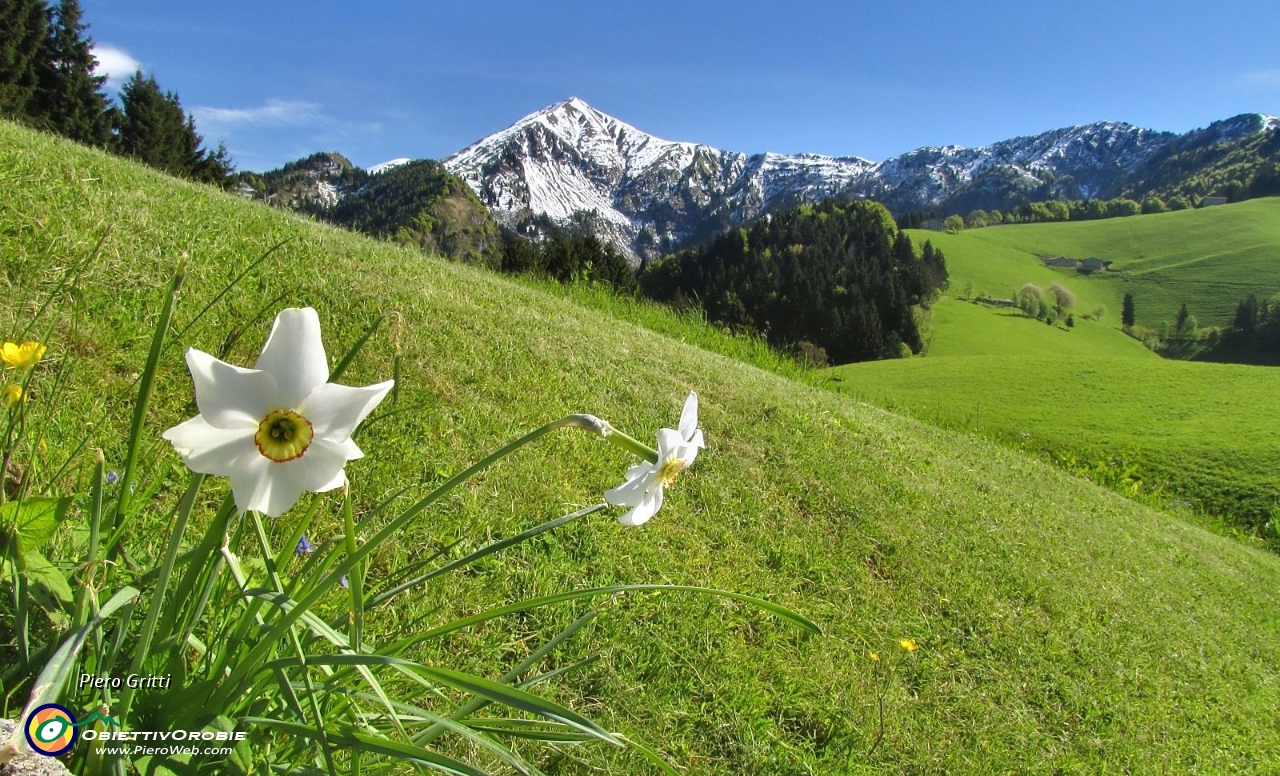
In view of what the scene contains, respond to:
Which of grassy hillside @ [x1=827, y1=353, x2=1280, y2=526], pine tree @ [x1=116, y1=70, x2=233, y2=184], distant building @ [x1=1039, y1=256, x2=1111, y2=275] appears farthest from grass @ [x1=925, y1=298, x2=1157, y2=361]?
pine tree @ [x1=116, y1=70, x2=233, y2=184]

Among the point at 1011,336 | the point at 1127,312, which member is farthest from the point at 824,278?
the point at 1127,312

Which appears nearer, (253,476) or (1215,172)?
(253,476)

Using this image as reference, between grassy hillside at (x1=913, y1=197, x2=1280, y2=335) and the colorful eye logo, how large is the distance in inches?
2674

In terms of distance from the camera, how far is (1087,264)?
243ft

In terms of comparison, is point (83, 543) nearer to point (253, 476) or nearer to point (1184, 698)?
point (253, 476)

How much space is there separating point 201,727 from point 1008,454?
356 inches

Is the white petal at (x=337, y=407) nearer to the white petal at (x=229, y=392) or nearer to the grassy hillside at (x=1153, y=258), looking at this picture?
the white petal at (x=229, y=392)

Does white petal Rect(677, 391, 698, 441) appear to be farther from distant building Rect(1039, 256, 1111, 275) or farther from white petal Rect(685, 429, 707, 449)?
distant building Rect(1039, 256, 1111, 275)

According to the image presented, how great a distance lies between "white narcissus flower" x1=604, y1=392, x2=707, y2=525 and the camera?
101 centimetres

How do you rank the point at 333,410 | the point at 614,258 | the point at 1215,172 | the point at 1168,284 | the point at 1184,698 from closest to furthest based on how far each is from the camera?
the point at 333,410 → the point at 1184,698 → the point at 614,258 → the point at 1168,284 → the point at 1215,172

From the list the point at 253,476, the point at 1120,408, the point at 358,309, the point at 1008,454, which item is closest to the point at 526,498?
the point at 358,309

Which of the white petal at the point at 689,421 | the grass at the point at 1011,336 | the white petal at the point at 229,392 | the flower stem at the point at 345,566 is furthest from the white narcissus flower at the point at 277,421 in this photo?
the grass at the point at 1011,336

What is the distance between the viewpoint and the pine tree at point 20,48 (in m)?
23.1

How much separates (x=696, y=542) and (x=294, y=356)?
260 centimetres
